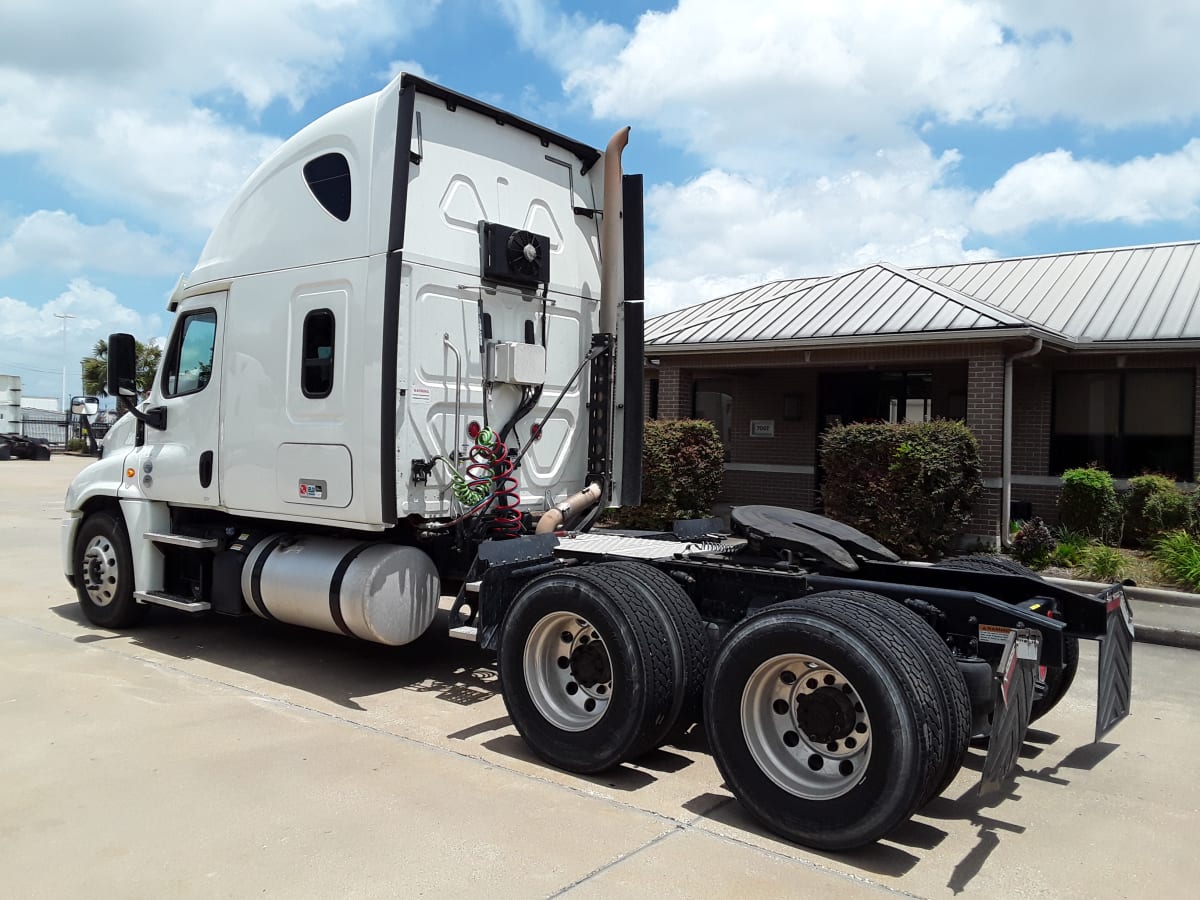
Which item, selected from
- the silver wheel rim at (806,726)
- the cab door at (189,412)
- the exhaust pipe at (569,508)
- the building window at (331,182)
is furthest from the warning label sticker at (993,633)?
the cab door at (189,412)

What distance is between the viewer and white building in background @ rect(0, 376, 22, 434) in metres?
56.8

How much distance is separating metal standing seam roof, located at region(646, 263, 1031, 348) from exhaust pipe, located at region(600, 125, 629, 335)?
280 inches

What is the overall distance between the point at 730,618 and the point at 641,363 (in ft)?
8.72

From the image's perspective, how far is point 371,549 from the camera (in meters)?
6.44

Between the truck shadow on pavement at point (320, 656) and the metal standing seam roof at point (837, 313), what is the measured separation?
7898 mm

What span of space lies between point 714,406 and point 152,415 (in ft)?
37.7

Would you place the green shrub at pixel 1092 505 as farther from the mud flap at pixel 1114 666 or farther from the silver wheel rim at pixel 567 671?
the silver wheel rim at pixel 567 671


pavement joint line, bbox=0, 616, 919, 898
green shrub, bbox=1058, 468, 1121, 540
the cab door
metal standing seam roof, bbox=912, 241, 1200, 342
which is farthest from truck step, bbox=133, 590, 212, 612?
metal standing seam roof, bbox=912, 241, 1200, 342

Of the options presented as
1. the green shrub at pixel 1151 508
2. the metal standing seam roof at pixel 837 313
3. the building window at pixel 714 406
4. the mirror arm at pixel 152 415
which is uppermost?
the metal standing seam roof at pixel 837 313

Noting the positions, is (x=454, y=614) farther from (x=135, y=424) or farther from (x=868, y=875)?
(x=135, y=424)

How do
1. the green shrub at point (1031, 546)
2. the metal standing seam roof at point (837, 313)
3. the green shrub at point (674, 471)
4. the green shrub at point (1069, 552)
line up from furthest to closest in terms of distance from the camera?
1. the green shrub at point (674, 471)
2. the metal standing seam roof at point (837, 313)
3. the green shrub at point (1031, 546)
4. the green shrub at point (1069, 552)

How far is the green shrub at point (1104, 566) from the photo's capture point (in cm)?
1068

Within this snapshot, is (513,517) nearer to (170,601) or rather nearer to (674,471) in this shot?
(170,601)

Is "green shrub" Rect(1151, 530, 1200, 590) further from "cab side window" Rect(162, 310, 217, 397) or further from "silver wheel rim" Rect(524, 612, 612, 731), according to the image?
"cab side window" Rect(162, 310, 217, 397)
